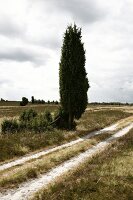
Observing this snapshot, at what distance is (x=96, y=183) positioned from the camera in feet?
43.8

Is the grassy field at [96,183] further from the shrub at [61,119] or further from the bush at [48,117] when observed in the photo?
the shrub at [61,119]

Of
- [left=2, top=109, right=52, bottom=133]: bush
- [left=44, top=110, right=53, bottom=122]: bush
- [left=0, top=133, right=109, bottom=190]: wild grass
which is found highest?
[left=44, top=110, right=53, bottom=122]: bush

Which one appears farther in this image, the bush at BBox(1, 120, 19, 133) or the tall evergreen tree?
the tall evergreen tree

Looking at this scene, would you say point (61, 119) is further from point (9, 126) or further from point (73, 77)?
point (9, 126)

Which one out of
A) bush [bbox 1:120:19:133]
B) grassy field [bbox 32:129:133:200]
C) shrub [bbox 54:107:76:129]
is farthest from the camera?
shrub [bbox 54:107:76:129]

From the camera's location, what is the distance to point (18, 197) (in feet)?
40.3

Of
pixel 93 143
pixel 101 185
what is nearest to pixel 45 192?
pixel 101 185

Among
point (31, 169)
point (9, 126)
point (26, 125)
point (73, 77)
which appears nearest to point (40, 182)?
point (31, 169)

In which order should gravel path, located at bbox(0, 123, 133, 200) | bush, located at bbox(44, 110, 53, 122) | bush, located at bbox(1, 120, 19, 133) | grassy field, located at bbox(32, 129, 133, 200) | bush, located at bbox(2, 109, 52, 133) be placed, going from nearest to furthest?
1. grassy field, located at bbox(32, 129, 133, 200)
2. gravel path, located at bbox(0, 123, 133, 200)
3. bush, located at bbox(1, 120, 19, 133)
4. bush, located at bbox(2, 109, 52, 133)
5. bush, located at bbox(44, 110, 53, 122)

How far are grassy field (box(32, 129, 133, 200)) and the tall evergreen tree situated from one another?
881 inches

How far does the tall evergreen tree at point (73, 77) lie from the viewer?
134 feet

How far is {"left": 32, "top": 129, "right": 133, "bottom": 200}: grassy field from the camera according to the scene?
39.0ft

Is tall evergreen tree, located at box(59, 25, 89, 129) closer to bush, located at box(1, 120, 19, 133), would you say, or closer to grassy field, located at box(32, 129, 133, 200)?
bush, located at box(1, 120, 19, 133)

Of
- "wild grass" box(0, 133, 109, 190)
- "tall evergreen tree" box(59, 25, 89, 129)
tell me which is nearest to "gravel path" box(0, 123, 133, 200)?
"wild grass" box(0, 133, 109, 190)
